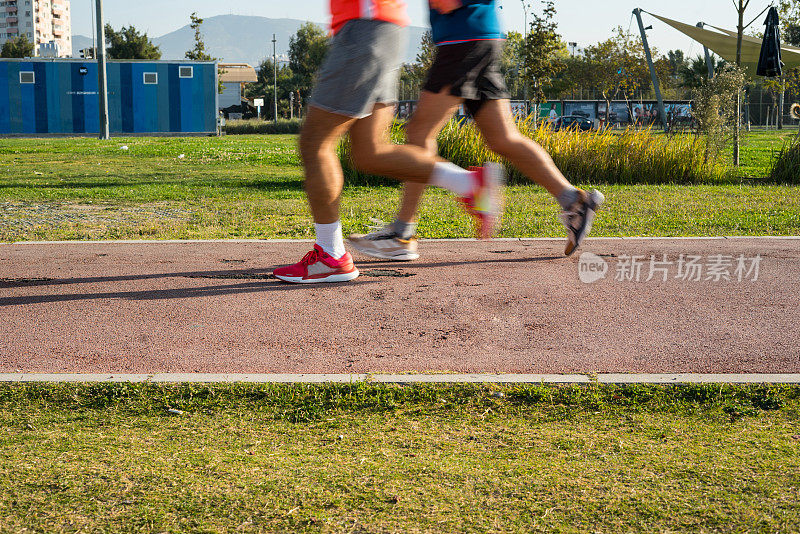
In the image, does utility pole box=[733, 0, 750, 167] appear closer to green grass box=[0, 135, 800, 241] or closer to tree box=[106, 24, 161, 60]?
green grass box=[0, 135, 800, 241]

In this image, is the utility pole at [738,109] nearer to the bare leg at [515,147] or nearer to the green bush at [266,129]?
the bare leg at [515,147]

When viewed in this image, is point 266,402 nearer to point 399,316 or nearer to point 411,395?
point 411,395

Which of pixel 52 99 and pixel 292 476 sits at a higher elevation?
pixel 52 99

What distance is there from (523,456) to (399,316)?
179 cm

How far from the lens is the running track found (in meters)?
3.45

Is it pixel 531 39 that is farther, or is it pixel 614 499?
pixel 531 39

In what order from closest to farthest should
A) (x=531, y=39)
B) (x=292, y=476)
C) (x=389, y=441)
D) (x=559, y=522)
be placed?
(x=559, y=522) < (x=292, y=476) < (x=389, y=441) < (x=531, y=39)

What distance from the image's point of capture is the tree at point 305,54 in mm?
86062

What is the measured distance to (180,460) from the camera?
2.41 metres

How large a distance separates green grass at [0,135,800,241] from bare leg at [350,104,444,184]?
2.51 meters

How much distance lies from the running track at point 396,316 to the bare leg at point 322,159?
47 centimetres

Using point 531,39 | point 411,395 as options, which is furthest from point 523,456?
point 531,39

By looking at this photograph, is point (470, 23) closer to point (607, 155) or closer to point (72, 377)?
point (72, 377)

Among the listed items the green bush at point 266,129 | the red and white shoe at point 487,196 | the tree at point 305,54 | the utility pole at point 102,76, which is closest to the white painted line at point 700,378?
the red and white shoe at point 487,196
